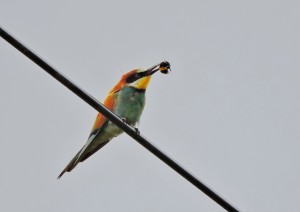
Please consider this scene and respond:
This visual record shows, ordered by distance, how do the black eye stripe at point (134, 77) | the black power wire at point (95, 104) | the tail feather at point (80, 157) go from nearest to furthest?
the black power wire at point (95, 104), the tail feather at point (80, 157), the black eye stripe at point (134, 77)

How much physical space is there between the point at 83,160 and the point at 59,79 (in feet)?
8.51

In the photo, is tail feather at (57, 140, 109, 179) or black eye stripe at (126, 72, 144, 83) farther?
black eye stripe at (126, 72, 144, 83)

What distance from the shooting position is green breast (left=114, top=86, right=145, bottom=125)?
16.4 feet

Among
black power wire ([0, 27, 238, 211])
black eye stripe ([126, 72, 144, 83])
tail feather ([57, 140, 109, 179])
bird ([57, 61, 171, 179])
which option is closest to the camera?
black power wire ([0, 27, 238, 211])

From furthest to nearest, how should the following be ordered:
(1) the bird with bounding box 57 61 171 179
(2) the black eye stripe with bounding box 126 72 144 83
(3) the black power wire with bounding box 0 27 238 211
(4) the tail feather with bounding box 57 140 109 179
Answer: (2) the black eye stripe with bounding box 126 72 144 83, (1) the bird with bounding box 57 61 171 179, (4) the tail feather with bounding box 57 140 109 179, (3) the black power wire with bounding box 0 27 238 211

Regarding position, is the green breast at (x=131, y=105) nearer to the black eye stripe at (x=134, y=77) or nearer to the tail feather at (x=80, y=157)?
the black eye stripe at (x=134, y=77)

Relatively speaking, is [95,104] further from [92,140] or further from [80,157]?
[92,140]

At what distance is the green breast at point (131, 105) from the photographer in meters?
5.00

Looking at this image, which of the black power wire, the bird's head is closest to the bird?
the bird's head

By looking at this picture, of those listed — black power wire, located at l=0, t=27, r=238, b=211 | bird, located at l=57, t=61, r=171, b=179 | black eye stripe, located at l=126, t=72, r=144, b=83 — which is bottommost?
black power wire, located at l=0, t=27, r=238, b=211

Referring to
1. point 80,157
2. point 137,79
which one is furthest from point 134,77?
point 80,157

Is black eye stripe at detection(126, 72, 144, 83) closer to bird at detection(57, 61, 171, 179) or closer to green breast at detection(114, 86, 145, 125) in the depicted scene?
bird at detection(57, 61, 171, 179)

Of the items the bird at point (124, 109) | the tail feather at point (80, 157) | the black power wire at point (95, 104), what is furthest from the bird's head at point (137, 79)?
the black power wire at point (95, 104)

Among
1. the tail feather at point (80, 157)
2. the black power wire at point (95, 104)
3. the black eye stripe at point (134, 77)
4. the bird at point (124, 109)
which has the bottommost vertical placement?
the black power wire at point (95, 104)
